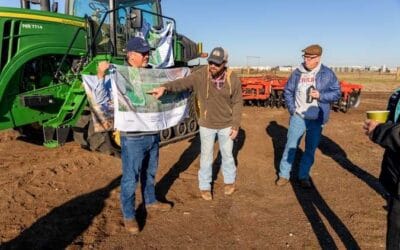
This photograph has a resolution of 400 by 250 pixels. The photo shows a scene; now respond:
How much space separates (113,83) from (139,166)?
3.02ft

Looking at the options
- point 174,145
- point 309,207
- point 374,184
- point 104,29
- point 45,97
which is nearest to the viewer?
point 309,207

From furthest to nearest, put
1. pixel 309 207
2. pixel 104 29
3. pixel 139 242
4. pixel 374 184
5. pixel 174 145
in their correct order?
pixel 174 145 → pixel 104 29 → pixel 374 184 → pixel 309 207 → pixel 139 242

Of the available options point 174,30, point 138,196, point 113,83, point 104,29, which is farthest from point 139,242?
point 174,30

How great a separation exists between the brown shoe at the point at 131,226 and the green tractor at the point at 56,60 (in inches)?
109

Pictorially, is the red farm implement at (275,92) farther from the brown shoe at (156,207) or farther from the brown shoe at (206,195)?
the brown shoe at (156,207)

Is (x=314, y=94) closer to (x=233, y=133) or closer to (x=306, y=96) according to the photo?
(x=306, y=96)

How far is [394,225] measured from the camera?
8.52 feet

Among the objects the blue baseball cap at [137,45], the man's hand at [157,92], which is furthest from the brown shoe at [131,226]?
the blue baseball cap at [137,45]

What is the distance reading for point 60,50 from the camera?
6.70 meters

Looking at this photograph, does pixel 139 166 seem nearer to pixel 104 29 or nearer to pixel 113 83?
pixel 113 83

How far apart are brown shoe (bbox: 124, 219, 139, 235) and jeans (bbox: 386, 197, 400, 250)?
8.15ft

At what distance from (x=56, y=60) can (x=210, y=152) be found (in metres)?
3.45

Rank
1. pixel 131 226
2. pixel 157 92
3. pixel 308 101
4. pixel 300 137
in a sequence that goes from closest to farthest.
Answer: pixel 131 226, pixel 157 92, pixel 308 101, pixel 300 137

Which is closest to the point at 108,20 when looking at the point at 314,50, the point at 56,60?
the point at 56,60
